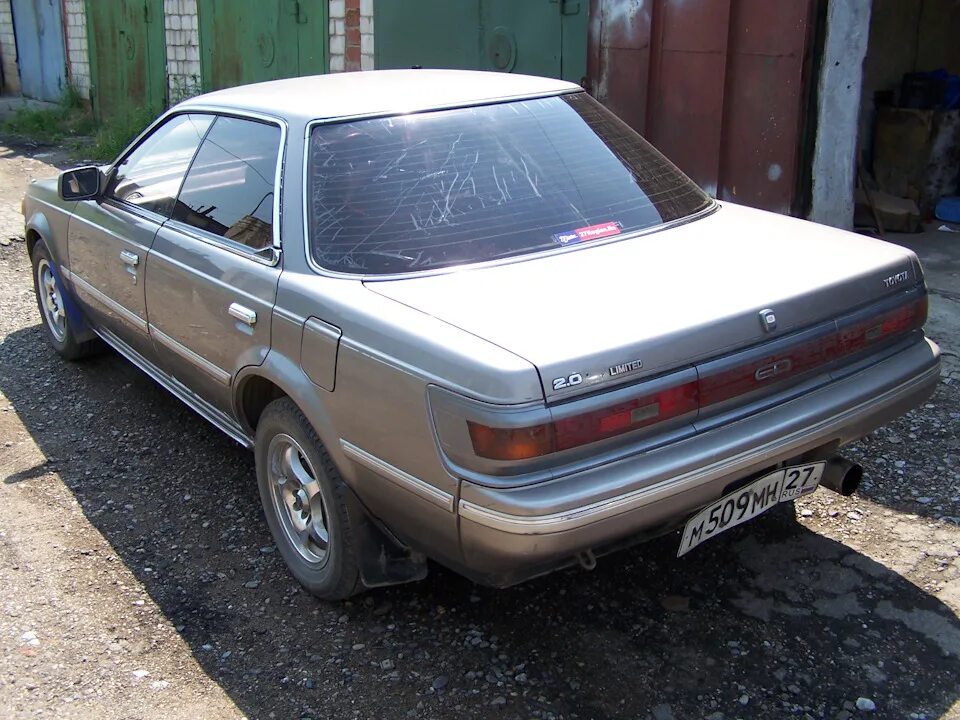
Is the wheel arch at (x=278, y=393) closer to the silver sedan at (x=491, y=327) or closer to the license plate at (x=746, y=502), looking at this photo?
the silver sedan at (x=491, y=327)

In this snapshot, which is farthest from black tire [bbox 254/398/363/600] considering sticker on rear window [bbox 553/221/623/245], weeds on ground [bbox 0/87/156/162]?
weeds on ground [bbox 0/87/156/162]

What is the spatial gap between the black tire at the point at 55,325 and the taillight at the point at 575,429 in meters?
3.69

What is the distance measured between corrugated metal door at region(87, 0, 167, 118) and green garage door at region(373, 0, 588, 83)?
5421 millimetres

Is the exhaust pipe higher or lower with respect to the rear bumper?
lower

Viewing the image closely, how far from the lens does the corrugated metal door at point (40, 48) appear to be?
1680 centimetres

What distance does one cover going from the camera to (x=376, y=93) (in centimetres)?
373

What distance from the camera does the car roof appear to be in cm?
357

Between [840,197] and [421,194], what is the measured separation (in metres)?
4.25

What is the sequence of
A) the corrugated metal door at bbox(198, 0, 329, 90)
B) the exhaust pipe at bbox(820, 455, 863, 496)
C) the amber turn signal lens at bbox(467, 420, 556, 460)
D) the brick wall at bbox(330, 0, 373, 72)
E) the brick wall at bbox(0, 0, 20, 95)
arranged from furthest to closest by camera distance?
the brick wall at bbox(0, 0, 20, 95) → the corrugated metal door at bbox(198, 0, 329, 90) → the brick wall at bbox(330, 0, 373, 72) → the exhaust pipe at bbox(820, 455, 863, 496) → the amber turn signal lens at bbox(467, 420, 556, 460)

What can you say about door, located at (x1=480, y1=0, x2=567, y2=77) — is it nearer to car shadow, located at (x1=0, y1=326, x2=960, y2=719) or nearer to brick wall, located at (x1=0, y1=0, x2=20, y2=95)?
car shadow, located at (x1=0, y1=326, x2=960, y2=719)

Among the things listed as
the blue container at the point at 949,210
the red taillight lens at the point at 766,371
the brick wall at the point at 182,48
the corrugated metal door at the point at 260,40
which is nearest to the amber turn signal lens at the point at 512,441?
the red taillight lens at the point at 766,371

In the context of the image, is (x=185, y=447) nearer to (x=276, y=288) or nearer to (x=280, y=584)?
(x=280, y=584)

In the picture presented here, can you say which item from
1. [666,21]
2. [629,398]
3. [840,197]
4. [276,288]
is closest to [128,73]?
[666,21]

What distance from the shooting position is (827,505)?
3910 millimetres
